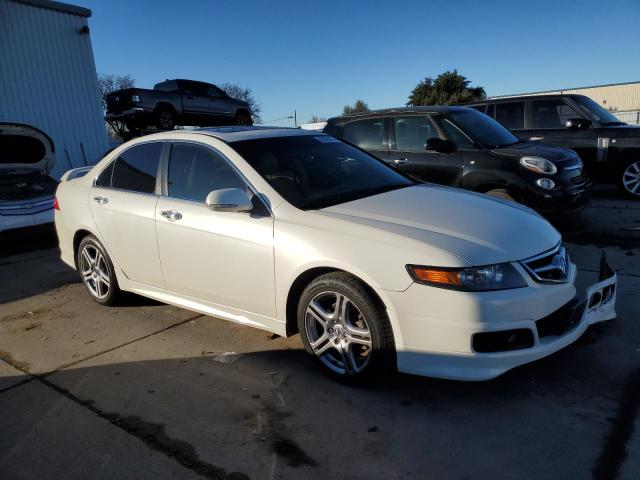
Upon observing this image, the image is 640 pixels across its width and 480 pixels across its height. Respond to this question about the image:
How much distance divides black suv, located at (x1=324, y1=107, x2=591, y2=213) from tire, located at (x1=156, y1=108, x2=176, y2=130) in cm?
1051

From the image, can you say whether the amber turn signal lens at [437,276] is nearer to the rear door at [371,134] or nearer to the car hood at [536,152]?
the car hood at [536,152]

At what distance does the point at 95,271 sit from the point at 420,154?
13.7 feet

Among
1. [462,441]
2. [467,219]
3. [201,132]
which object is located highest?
[201,132]

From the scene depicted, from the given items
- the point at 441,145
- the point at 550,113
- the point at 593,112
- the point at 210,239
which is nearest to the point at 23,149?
the point at 210,239

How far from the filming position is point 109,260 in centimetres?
443

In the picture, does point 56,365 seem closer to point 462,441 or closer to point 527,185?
point 462,441

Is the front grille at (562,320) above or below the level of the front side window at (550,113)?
below

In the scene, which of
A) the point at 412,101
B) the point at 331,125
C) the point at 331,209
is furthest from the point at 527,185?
the point at 412,101

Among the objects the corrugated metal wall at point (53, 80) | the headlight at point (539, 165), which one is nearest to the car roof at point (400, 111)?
the headlight at point (539, 165)

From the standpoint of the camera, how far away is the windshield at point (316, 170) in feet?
11.2

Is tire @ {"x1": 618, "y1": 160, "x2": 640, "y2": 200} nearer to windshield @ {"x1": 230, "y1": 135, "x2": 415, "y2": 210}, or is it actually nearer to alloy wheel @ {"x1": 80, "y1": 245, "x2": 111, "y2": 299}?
windshield @ {"x1": 230, "y1": 135, "x2": 415, "y2": 210}

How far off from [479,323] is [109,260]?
3.26 m

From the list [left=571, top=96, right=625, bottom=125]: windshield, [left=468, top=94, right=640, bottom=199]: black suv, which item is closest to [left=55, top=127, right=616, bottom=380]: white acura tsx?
[left=468, top=94, right=640, bottom=199]: black suv

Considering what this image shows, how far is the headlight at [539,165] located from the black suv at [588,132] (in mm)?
2864
